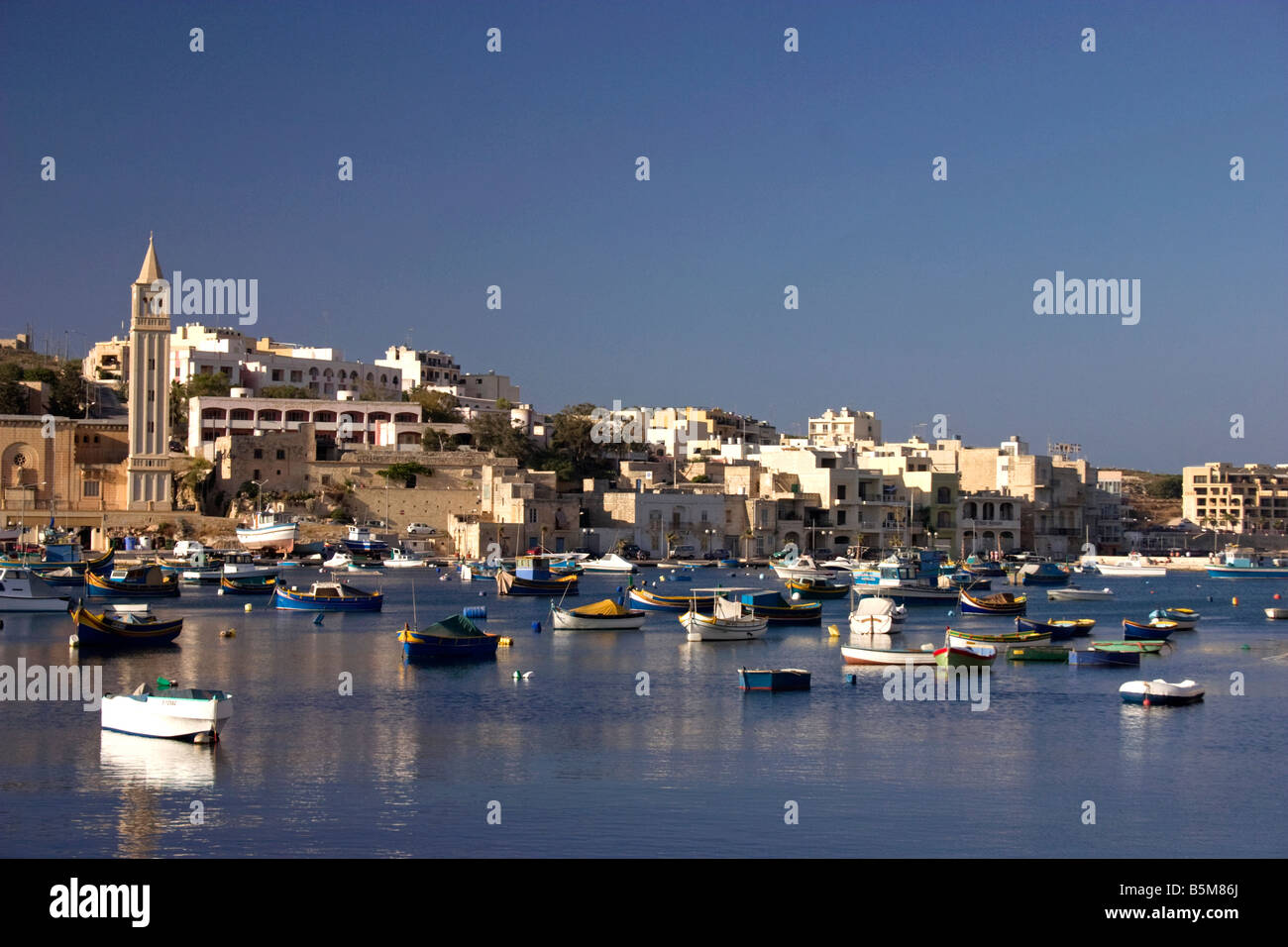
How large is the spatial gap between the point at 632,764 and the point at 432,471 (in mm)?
51283

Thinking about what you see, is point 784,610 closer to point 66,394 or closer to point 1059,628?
point 1059,628

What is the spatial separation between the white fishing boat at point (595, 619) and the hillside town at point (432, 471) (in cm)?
2716

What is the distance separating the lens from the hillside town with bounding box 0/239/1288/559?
213 ft

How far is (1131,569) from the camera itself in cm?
7531

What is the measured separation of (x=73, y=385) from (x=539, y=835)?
70.1 m

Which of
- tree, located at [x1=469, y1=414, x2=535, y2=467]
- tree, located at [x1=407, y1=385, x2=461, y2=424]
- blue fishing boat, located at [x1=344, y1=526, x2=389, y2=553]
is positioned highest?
tree, located at [x1=407, y1=385, x2=461, y2=424]

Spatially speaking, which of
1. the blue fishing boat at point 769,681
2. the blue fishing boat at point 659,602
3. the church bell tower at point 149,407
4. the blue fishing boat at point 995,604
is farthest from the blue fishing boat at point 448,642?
the church bell tower at point 149,407

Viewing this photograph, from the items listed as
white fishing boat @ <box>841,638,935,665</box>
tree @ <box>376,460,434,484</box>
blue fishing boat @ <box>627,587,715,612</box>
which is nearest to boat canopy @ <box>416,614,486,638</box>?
white fishing boat @ <box>841,638,935,665</box>

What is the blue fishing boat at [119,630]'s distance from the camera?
30.4m

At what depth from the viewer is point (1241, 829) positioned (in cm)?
Result: 1568

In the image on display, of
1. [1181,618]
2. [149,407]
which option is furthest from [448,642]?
[149,407]

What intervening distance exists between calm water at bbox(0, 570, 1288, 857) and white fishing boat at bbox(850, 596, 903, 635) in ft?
12.5

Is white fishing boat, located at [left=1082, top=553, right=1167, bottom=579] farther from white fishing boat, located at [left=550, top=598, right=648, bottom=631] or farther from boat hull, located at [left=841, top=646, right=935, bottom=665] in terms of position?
boat hull, located at [left=841, top=646, right=935, bottom=665]

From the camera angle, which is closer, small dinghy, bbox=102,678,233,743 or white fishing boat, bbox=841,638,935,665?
small dinghy, bbox=102,678,233,743
